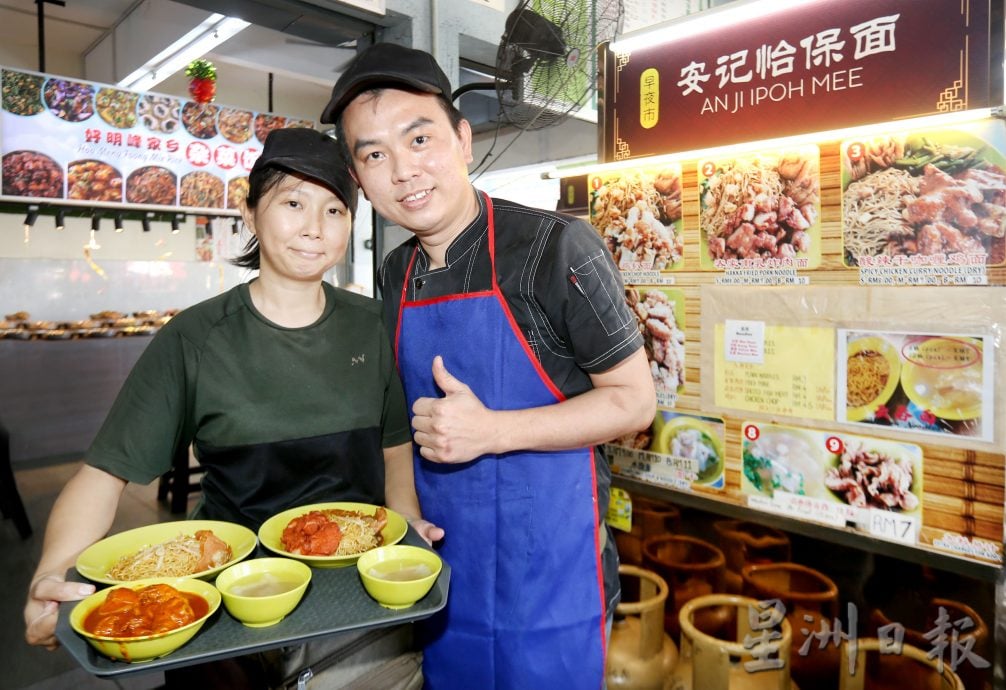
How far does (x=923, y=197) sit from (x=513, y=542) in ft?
4.97

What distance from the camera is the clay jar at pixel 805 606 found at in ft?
7.47

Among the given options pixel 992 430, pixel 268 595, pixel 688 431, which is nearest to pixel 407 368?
pixel 268 595

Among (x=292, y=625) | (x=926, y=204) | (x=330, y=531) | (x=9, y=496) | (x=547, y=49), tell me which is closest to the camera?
(x=292, y=625)

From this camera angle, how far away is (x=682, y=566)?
2646 mm

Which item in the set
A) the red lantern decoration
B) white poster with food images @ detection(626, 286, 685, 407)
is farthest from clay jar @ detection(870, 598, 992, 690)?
the red lantern decoration

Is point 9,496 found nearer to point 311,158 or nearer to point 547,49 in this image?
point 311,158

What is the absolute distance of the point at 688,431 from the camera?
2.39 m

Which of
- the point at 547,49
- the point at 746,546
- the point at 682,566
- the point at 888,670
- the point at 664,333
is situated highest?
the point at 547,49

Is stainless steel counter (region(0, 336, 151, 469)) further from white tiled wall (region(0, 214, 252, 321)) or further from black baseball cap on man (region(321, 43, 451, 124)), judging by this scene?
black baseball cap on man (region(321, 43, 451, 124))

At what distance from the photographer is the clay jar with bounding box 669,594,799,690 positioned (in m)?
2.11

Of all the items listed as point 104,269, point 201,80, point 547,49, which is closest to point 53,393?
point 104,269

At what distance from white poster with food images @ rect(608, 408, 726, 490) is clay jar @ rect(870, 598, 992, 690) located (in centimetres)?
76

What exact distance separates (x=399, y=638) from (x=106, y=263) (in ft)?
20.5

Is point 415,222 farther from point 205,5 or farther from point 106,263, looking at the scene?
point 106,263
